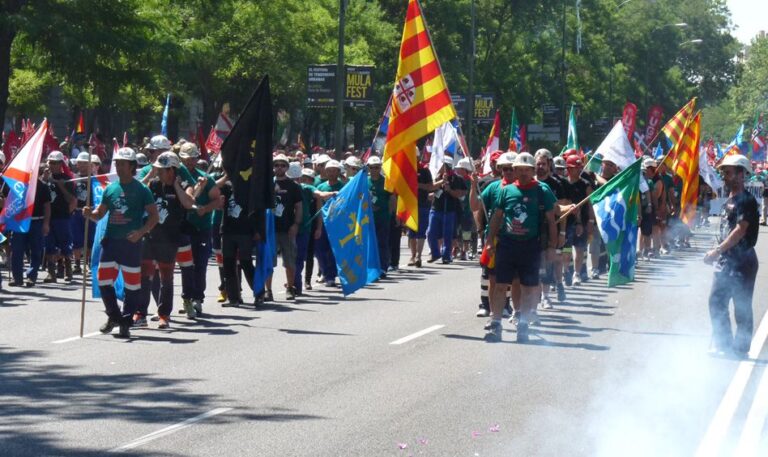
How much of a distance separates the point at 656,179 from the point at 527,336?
1252cm

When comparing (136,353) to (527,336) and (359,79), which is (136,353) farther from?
(359,79)

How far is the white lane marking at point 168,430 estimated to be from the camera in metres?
8.25

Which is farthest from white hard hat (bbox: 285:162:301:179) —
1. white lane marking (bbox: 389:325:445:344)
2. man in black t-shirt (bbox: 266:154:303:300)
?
white lane marking (bbox: 389:325:445:344)

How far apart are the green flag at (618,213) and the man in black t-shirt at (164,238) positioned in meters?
4.71

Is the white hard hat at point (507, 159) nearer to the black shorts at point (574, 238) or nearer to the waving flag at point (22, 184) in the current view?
the black shorts at point (574, 238)

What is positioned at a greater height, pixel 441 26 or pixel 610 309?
pixel 441 26

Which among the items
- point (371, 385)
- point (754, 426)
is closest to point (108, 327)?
point (371, 385)

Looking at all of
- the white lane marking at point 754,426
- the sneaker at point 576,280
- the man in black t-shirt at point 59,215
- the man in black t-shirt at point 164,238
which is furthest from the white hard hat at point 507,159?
the man in black t-shirt at point 59,215

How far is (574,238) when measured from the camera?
19266 millimetres

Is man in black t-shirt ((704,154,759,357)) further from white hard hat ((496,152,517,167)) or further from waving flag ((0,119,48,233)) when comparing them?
waving flag ((0,119,48,233))

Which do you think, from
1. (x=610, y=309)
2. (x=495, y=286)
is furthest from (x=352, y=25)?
(x=495, y=286)

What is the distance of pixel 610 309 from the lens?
1697cm

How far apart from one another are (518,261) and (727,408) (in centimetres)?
359

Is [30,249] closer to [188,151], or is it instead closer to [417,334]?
[188,151]
